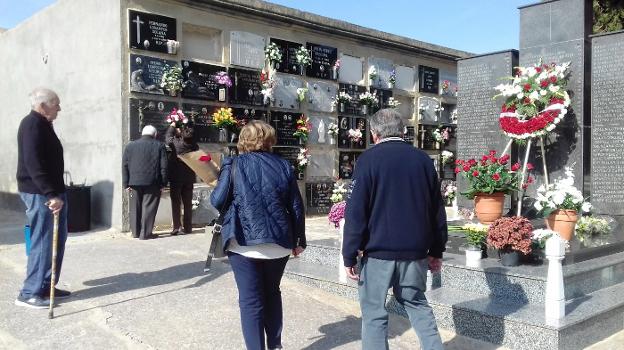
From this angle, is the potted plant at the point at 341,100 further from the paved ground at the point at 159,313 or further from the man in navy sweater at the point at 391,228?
the man in navy sweater at the point at 391,228

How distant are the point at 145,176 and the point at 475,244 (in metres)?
4.59

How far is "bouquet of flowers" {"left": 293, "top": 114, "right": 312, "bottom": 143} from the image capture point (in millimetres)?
9914

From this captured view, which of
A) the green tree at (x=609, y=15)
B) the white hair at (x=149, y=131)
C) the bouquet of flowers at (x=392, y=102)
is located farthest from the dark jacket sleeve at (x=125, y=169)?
the green tree at (x=609, y=15)

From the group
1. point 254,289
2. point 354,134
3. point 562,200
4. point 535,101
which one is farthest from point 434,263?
point 354,134

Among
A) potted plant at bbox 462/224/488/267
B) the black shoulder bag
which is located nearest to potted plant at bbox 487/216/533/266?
potted plant at bbox 462/224/488/267

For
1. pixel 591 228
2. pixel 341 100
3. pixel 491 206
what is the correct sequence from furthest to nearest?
pixel 341 100 < pixel 491 206 < pixel 591 228

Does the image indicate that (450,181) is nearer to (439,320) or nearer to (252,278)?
(439,320)

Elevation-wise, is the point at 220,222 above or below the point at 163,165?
below

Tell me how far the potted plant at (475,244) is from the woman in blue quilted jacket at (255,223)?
80.3 inches

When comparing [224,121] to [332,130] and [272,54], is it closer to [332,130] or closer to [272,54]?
[272,54]

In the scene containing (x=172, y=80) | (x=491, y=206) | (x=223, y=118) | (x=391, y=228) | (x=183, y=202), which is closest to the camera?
(x=391, y=228)

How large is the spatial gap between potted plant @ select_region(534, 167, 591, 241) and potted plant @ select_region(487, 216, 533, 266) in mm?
943

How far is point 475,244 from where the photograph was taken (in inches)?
181

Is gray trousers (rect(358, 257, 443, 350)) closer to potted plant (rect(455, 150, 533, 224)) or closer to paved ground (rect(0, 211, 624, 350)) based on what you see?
paved ground (rect(0, 211, 624, 350))
